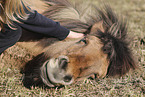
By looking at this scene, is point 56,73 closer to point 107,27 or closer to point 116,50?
point 116,50

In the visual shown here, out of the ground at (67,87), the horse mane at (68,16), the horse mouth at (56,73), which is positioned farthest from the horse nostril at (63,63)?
Answer: the horse mane at (68,16)

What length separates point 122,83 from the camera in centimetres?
224

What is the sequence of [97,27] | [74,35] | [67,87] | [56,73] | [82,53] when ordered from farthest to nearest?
[97,27] < [74,35] < [67,87] < [82,53] < [56,73]

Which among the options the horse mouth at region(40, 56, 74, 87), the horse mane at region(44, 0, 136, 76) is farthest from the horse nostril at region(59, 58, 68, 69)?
the horse mane at region(44, 0, 136, 76)

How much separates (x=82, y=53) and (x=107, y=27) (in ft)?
2.42

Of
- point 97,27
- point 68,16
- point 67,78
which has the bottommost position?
point 67,78

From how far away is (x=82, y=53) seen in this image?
191 cm

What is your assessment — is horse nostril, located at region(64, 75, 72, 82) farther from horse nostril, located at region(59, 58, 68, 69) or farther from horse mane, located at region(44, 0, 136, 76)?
horse mane, located at region(44, 0, 136, 76)

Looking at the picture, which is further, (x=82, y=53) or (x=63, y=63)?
(x=82, y=53)

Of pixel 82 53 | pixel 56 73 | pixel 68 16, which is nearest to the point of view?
pixel 56 73

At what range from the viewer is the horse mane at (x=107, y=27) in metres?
2.15

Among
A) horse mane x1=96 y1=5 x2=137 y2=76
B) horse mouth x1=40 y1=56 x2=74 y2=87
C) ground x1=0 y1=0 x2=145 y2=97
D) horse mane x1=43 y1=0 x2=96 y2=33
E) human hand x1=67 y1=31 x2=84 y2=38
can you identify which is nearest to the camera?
horse mouth x1=40 y1=56 x2=74 y2=87

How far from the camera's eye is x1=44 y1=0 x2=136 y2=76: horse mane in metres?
2.15

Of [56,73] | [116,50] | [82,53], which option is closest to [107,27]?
[116,50]
